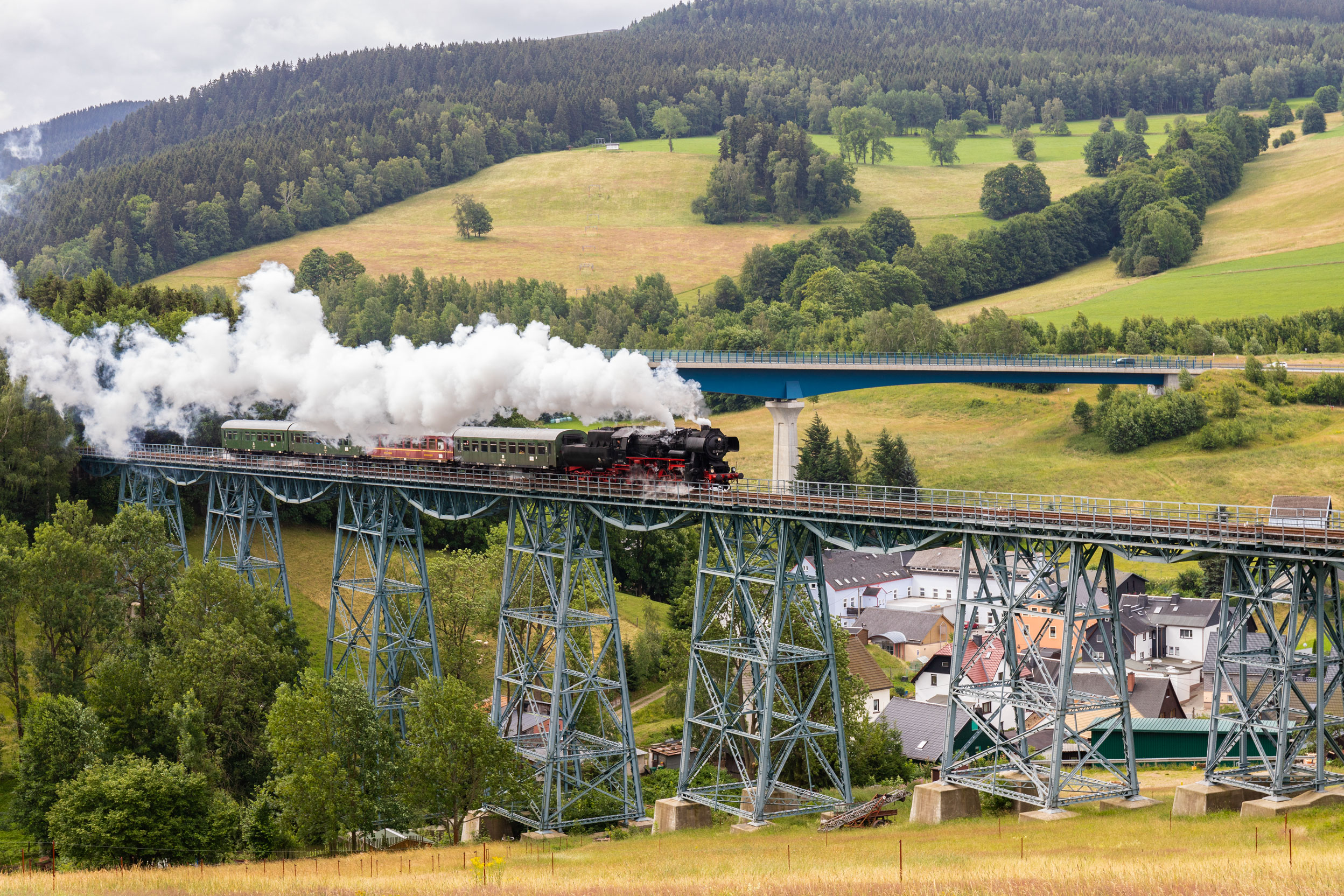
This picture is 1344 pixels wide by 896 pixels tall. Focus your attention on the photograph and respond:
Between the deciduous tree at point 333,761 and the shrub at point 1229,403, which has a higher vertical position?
the shrub at point 1229,403

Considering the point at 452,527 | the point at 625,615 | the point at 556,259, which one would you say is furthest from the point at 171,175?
the point at 625,615

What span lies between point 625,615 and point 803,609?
3633 centimetres

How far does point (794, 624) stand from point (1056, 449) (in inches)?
2013

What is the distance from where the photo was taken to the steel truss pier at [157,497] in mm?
70000

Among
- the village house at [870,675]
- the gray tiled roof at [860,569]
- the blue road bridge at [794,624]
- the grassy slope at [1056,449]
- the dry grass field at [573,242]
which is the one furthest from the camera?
the dry grass field at [573,242]

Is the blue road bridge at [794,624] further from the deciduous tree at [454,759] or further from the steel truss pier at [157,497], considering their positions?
the steel truss pier at [157,497]

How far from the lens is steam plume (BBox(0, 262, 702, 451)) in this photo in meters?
49.5

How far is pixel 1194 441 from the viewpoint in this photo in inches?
3871

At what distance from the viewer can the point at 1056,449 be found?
103 meters

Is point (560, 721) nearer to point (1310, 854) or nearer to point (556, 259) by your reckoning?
point (1310, 854)

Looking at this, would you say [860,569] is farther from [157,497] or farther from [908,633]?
[157,497]

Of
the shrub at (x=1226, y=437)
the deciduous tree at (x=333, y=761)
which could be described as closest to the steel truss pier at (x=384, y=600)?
the deciduous tree at (x=333, y=761)

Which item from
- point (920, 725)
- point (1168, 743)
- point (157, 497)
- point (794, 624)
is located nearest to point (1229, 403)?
point (1168, 743)

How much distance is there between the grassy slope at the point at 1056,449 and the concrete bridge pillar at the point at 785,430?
5716 mm
